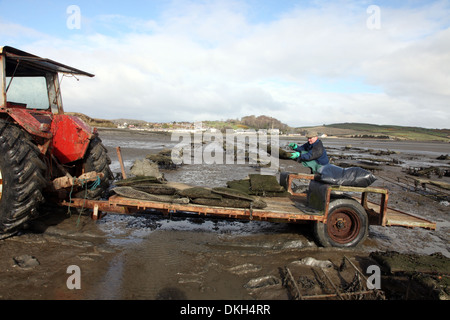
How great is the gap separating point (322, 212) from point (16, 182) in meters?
4.87

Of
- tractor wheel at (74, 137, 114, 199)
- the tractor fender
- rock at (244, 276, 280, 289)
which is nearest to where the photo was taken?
rock at (244, 276, 280, 289)

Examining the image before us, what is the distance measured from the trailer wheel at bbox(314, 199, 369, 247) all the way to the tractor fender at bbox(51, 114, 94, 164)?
15.6 ft

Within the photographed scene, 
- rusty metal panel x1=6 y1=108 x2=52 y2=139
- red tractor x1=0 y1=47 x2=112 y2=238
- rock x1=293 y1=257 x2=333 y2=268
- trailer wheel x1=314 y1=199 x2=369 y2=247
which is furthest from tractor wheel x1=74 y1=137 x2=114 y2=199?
trailer wheel x1=314 y1=199 x2=369 y2=247

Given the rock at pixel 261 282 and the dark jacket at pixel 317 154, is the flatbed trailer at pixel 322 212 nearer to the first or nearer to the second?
the dark jacket at pixel 317 154

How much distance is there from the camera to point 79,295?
3043mm

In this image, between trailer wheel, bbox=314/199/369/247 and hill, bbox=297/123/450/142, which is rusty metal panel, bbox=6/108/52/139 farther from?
hill, bbox=297/123/450/142

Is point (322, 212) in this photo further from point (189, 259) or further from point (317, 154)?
point (189, 259)

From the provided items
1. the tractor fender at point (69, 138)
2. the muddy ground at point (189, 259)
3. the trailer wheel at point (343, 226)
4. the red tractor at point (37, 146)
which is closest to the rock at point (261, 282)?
the muddy ground at point (189, 259)

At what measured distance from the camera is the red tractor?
4.04m

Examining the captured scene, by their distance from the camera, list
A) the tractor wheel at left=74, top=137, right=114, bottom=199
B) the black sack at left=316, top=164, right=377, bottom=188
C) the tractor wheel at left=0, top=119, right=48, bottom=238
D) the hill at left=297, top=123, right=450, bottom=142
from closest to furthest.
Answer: the tractor wheel at left=0, top=119, right=48, bottom=238, the black sack at left=316, top=164, right=377, bottom=188, the tractor wheel at left=74, top=137, right=114, bottom=199, the hill at left=297, top=123, right=450, bottom=142

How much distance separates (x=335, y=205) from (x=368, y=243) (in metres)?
1.33

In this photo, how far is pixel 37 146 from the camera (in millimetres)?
4840
